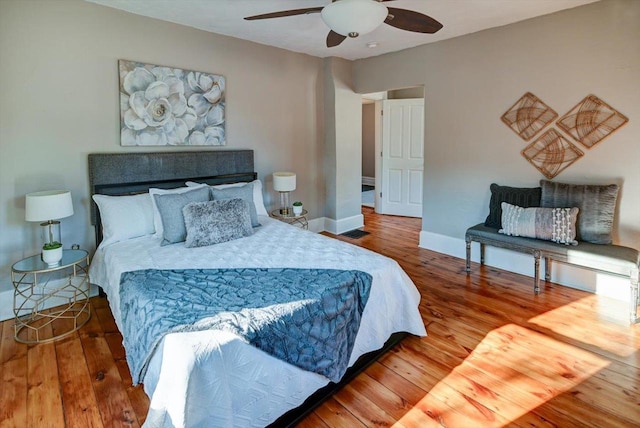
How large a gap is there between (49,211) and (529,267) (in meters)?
4.25

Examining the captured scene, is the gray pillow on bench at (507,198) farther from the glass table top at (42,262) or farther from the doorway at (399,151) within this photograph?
the glass table top at (42,262)

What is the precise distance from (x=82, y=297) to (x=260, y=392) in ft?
7.92

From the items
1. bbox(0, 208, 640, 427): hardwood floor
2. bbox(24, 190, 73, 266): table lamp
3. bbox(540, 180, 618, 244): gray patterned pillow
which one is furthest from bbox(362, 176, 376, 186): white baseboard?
bbox(24, 190, 73, 266): table lamp

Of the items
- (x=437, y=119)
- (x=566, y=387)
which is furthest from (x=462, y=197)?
(x=566, y=387)

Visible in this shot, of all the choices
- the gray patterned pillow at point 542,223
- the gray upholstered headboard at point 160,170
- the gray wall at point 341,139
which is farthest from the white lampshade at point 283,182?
the gray patterned pillow at point 542,223

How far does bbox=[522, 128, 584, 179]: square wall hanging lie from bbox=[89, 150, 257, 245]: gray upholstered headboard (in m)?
2.99

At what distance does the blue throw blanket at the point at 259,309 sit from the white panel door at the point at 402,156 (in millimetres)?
4373

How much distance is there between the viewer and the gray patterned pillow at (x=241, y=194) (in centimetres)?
335

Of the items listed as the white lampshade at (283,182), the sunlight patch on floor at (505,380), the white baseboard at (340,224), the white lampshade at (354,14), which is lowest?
the sunlight patch on floor at (505,380)

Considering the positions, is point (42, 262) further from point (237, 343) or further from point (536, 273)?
point (536, 273)

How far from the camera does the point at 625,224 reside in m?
3.14

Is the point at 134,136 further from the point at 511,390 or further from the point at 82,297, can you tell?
the point at 511,390

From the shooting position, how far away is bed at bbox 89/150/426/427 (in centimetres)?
152

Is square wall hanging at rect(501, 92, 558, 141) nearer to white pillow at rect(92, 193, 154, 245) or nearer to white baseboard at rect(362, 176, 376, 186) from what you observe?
white pillow at rect(92, 193, 154, 245)
